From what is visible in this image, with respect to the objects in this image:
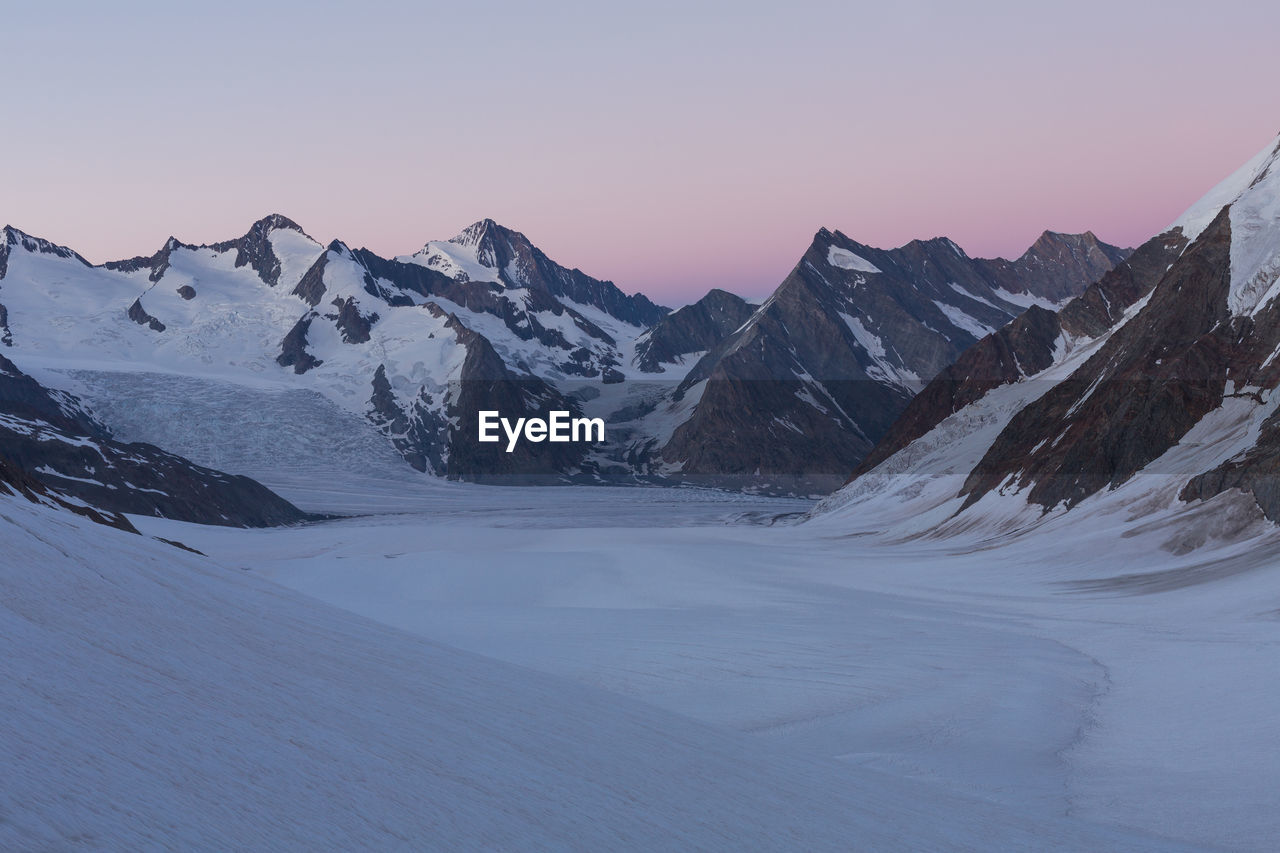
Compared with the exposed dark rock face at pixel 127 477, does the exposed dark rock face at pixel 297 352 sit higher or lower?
higher

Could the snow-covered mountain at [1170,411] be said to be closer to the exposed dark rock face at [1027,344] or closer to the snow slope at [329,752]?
the exposed dark rock face at [1027,344]

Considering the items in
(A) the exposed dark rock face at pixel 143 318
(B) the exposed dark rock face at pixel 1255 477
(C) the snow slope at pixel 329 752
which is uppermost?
(A) the exposed dark rock face at pixel 143 318

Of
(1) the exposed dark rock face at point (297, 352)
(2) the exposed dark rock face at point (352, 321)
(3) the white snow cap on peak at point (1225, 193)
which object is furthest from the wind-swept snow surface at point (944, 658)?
(2) the exposed dark rock face at point (352, 321)

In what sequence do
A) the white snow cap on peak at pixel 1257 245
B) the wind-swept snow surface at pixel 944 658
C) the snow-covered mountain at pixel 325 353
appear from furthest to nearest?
the snow-covered mountain at pixel 325 353, the white snow cap on peak at pixel 1257 245, the wind-swept snow surface at pixel 944 658

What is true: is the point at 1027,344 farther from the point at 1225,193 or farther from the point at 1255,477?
the point at 1255,477

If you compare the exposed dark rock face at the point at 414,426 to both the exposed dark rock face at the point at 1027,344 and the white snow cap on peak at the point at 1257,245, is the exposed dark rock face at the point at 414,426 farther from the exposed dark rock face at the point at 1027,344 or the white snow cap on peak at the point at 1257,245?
the white snow cap on peak at the point at 1257,245

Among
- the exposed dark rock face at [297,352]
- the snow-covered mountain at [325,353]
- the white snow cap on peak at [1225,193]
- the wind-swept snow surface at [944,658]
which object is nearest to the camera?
the wind-swept snow surface at [944,658]

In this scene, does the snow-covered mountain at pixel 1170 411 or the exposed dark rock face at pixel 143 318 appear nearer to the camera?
the snow-covered mountain at pixel 1170 411

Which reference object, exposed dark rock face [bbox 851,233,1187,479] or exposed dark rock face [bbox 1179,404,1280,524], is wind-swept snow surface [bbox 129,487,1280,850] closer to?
exposed dark rock face [bbox 1179,404,1280,524]

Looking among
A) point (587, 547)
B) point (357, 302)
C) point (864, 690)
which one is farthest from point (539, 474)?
point (864, 690)
